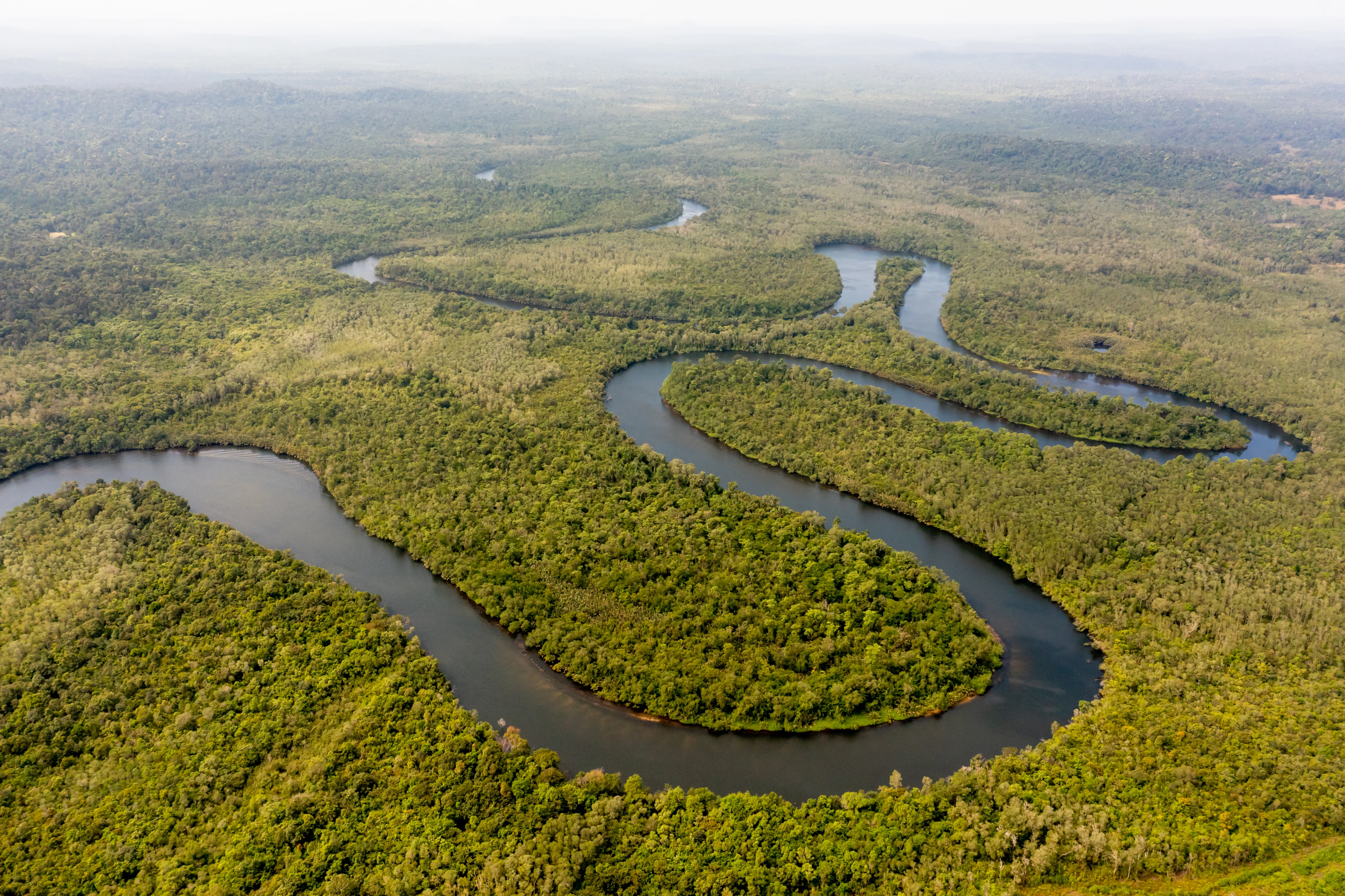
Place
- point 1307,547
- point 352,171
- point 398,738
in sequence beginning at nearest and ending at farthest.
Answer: point 398,738 < point 1307,547 < point 352,171

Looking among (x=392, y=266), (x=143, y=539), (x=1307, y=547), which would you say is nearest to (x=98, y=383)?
(x=143, y=539)

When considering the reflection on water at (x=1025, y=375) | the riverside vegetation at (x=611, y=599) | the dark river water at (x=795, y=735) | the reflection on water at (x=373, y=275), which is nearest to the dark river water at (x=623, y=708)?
the dark river water at (x=795, y=735)

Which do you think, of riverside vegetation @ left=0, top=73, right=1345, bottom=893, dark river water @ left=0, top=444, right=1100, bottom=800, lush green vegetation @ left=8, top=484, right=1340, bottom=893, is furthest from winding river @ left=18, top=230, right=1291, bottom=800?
lush green vegetation @ left=8, top=484, right=1340, bottom=893

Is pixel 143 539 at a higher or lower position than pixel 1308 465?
lower

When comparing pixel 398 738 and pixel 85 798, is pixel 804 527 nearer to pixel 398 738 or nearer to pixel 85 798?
pixel 398 738

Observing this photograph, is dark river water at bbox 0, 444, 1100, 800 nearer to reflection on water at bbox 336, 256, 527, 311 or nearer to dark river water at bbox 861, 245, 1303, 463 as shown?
dark river water at bbox 861, 245, 1303, 463

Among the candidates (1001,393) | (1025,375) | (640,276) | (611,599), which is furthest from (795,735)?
(640,276)

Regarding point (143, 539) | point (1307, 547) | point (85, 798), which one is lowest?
point (85, 798)

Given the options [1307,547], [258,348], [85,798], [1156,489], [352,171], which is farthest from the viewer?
[352,171]
